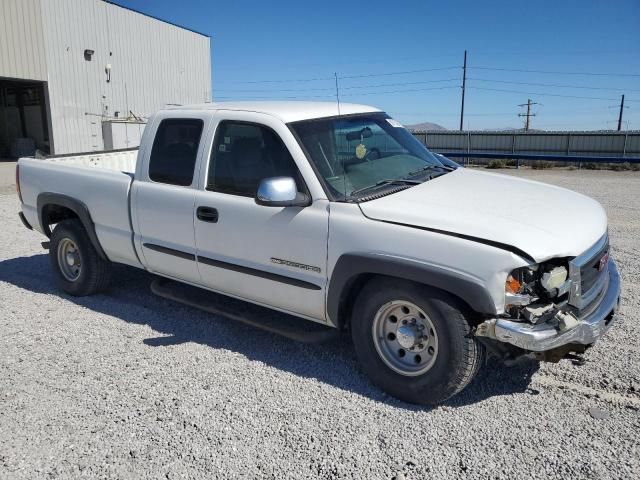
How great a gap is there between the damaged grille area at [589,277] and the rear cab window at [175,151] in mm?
2942

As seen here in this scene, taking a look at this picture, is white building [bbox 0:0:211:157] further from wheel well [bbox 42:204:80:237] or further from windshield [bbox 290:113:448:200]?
windshield [bbox 290:113:448:200]

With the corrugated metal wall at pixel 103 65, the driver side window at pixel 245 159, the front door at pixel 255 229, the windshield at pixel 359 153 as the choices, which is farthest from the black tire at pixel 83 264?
the corrugated metal wall at pixel 103 65

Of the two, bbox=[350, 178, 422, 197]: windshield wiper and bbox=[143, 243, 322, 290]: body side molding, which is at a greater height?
bbox=[350, 178, 422, 197]: windshield wiper

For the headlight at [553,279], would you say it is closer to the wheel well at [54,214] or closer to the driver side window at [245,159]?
the driver side window at [245,159]

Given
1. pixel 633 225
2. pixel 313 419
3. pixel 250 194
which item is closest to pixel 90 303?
pixel 250 194

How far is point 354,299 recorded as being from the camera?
3.76m

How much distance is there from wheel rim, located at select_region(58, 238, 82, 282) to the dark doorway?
946 inches

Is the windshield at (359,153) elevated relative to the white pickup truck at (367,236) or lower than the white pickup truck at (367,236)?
elevated

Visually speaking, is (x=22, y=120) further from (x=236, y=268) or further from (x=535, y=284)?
(x=535, y=284)

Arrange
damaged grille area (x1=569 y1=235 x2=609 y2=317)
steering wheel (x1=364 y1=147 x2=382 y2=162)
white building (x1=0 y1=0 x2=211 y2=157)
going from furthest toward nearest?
white building (x1=0 y1=0 x2=211 y2=157), steering wheel (x1=364 y1=147 x2=382 y2=162), damaged grille area (x1=569 y1=235 x2=609 y2=317)

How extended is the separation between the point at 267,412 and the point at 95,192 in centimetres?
296

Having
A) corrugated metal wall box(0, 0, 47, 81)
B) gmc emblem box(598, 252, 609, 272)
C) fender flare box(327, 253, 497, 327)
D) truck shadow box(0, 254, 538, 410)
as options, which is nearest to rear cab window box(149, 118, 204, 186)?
truck shadow box(0, 254, 538, 410)

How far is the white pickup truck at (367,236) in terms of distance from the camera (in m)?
3.14

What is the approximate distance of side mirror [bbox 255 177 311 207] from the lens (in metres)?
3.55
